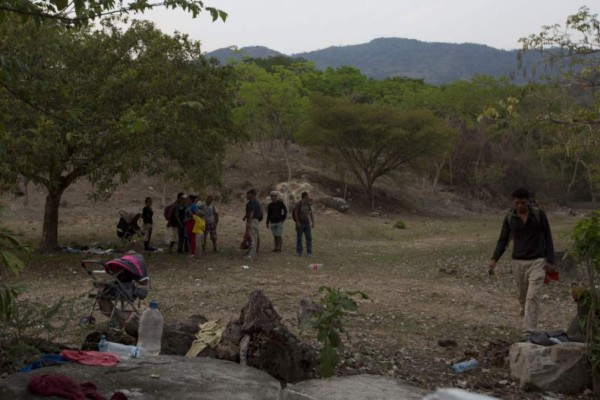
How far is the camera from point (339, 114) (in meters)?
35.2

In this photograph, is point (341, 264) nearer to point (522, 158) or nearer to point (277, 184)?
point (277, 184)

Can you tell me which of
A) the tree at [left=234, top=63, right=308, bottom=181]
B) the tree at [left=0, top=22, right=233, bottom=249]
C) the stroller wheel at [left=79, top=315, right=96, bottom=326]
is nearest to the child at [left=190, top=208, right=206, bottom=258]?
the tree at [left=0, top=22, right=233, bottom=249]

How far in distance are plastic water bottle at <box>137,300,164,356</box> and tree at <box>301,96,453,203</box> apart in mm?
29359

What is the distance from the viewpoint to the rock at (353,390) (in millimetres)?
4664

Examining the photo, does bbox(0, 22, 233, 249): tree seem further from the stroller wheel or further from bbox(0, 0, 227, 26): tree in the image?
bbox(0, 0, 227, 26): tree

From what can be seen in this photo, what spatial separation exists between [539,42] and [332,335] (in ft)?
25.5

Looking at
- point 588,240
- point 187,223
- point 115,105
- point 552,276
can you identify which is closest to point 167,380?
point 588,240

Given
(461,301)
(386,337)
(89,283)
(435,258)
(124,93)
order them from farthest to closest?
1. (435,258)
2. (124,93)
3. (89,283)
4. (461,301)
5. (386,337)

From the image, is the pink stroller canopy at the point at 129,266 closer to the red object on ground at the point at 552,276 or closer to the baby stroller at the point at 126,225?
the red object on ground at the point at 552,276

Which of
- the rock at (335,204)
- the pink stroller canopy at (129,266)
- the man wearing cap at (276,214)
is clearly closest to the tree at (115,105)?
the man wearing cap at (276,214)

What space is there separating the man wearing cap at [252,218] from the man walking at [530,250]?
747 cm

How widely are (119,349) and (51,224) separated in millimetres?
10626

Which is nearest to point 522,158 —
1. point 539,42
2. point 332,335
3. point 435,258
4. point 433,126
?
point 433,126

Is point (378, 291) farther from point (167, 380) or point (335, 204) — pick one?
point (335, 204)
